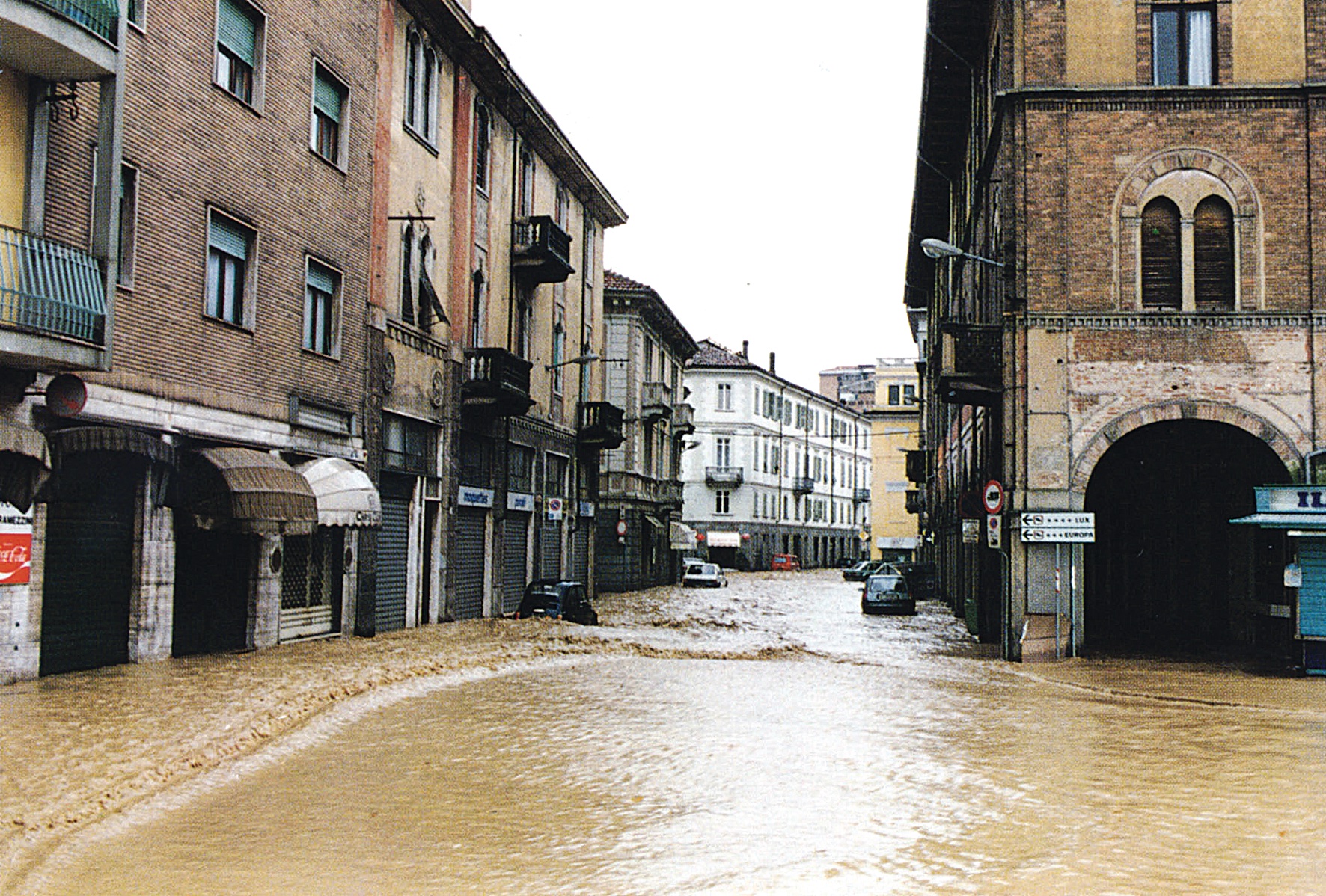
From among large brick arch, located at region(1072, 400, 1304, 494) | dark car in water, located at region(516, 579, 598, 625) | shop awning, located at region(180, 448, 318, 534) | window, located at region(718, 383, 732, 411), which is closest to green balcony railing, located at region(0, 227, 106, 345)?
shop awning, located at region(180, 448, 318, 534)

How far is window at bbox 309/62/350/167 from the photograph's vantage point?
73.8 ft

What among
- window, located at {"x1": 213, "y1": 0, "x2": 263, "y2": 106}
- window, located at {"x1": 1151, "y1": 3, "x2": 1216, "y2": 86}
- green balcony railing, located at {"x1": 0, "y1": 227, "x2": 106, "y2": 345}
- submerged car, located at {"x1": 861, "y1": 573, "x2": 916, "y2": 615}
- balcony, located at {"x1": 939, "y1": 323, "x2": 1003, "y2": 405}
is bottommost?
submerged car, located at {"x1": 861, "y1": 573, "x2": 916, "y2": 615}

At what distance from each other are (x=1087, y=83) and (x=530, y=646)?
14.3 meters

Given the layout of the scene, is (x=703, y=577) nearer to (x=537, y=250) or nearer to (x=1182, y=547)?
(x=537, y=250)

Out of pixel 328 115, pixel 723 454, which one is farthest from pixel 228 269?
pixel 723 454

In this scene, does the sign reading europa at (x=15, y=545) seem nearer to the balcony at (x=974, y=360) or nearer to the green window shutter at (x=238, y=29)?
the green window shutter at (x=238, y=29)

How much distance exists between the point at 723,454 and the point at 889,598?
151ft

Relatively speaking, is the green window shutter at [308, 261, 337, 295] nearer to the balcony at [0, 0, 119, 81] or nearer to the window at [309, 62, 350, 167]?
the window at [309, 62, 350, 167]

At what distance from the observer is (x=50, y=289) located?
1438 centimetres

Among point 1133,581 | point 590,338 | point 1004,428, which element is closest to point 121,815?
point 1004,428

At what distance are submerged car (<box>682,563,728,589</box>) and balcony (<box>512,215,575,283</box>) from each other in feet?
86.9

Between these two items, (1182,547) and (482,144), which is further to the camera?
(482,144)

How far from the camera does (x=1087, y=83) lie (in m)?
23.1

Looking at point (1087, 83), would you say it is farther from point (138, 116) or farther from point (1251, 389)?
point (138, 116)
